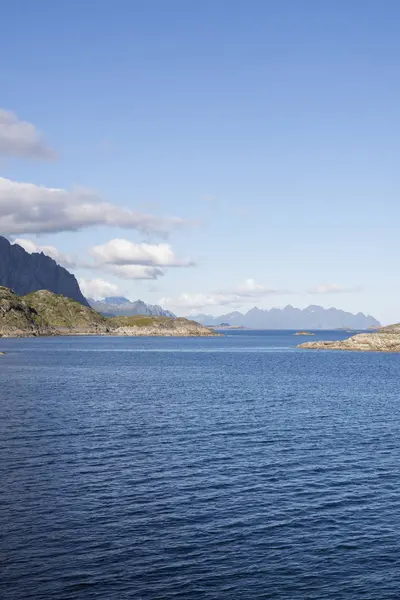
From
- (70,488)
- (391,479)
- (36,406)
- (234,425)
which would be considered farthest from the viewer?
(36,406)

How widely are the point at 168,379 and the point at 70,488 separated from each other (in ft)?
321

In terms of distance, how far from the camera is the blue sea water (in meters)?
30.9

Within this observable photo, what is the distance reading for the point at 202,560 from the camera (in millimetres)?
33281

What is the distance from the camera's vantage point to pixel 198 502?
142 ft

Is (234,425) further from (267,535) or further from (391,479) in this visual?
(267,535)

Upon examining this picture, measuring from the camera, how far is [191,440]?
66.2 m

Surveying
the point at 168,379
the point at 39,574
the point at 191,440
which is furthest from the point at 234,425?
the point at 168,379

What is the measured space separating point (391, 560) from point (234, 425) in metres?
43.3

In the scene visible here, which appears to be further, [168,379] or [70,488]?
[168,379]

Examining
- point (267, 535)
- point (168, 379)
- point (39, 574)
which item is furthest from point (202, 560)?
point (168, 379)

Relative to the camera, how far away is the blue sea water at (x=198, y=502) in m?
30.9

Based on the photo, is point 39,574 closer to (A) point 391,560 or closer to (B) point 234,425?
(A) point 391,560

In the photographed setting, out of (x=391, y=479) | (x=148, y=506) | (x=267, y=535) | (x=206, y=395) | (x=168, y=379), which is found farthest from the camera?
(x=168, y=379)

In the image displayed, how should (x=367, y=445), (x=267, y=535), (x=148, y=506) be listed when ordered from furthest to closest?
(x=367, y=445), (x=148, y=506), (x=267, y=535)
